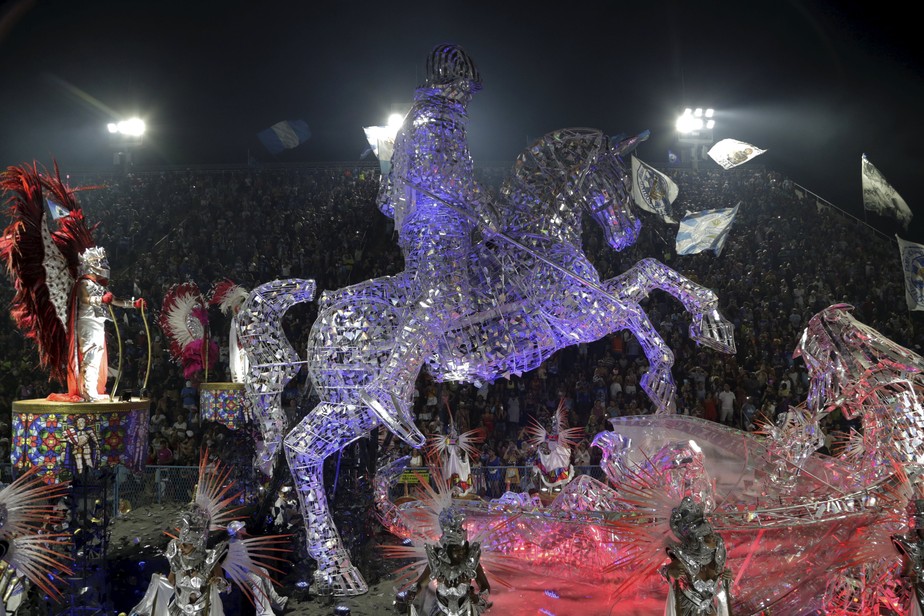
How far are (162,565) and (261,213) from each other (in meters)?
9.65

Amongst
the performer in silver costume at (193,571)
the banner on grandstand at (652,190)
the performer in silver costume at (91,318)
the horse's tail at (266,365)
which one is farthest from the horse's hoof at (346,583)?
the banner on grandstand at (652,190)

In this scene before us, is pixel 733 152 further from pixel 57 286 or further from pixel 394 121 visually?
pixel 57 286

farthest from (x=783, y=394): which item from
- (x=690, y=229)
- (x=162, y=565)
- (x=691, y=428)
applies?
(x=162, y=565)

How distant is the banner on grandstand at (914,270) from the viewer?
886 cm

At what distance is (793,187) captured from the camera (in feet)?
50.1

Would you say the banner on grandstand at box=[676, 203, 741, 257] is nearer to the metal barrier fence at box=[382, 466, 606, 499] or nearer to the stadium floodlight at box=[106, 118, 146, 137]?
the metal barrier fence at box=[382, 466, 606, 499]

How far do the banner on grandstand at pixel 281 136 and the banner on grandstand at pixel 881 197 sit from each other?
33.7 feet

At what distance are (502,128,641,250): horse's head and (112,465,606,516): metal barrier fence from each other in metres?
3.36

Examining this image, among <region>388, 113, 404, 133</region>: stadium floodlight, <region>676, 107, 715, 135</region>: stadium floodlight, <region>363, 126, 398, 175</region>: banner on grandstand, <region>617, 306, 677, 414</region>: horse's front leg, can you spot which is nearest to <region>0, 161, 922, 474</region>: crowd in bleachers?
<region>363, 126, 398, 175</region>: banner on grandstand

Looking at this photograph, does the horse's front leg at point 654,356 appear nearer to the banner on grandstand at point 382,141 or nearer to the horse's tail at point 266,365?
the horse's tail at point 266,365

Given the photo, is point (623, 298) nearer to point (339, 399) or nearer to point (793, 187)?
point (339, 399)

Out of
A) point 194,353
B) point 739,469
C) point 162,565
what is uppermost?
point 194,353

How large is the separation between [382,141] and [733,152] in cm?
648

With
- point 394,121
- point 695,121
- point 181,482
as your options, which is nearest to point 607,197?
point 181,482
